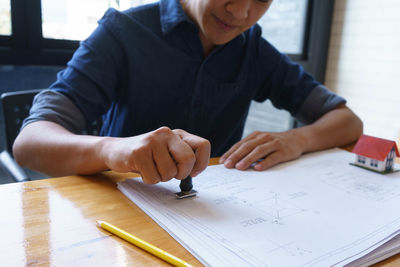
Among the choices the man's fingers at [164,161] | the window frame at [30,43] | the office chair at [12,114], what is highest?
the window frame at [30,43]

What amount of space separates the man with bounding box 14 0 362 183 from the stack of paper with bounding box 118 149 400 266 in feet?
0.16

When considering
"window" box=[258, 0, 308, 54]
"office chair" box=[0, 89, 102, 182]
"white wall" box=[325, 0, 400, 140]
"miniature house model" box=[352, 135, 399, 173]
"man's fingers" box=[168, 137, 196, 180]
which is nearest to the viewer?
"man's fingers" box=[168, 137, 196, 180]

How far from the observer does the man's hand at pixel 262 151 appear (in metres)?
0.70

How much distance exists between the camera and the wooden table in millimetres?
366

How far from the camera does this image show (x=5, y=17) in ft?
4.29

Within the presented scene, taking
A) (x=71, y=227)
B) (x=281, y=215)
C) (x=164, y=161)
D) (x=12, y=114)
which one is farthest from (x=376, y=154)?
(x=12, y=114)

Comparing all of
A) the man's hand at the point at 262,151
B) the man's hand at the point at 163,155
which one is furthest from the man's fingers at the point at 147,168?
the man's hand at the point at 262,151

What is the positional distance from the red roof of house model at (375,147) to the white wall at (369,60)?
4.70 ft

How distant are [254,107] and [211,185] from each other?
1.85 metres

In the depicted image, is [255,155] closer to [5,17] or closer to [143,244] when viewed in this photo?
[143,244]

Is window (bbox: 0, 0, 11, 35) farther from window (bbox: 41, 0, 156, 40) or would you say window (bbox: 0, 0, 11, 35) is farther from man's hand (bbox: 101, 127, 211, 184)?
man's hand (bbox: 101, 127, 211, 184)

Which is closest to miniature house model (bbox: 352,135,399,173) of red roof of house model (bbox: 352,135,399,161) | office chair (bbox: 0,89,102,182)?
red roof of house model (bbox: 352,135,399,161)

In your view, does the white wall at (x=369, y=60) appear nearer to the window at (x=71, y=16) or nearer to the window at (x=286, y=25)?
the window at (x=286, y=25)

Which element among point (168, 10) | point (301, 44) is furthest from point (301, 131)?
point (301, 44)
